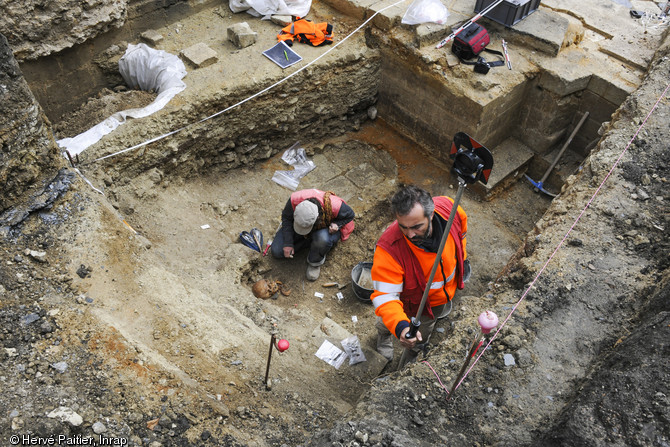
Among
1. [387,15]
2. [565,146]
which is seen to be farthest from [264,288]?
[565,146]

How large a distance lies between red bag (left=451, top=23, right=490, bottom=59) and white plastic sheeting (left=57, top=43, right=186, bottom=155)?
11.0 ft

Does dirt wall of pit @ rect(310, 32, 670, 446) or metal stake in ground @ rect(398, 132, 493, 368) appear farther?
metal stake in ground @ rect(398, 132, 493, 368)

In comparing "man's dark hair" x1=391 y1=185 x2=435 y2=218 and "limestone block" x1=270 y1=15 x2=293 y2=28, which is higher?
"man's dark hair" x1=391 y1=185 x2=435 y2=218

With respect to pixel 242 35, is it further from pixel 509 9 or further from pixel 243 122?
pixel 509 9

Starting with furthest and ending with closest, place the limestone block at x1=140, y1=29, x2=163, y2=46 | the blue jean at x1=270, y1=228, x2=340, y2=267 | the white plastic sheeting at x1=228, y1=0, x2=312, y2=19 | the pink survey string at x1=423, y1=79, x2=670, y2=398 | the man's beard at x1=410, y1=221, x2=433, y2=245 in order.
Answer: the white plastic sheeting at x1=228, y1=0, x2=312, y2=19 < the limestone block at x1=140, y1=29, x2=163, y2=46 < the blue jean at x1=270, y1=228, x2=340, y2=267 < the man's beard at x1=410, y1=221, x2=433, y2=245 < the pink survey string at x1=423, y1=79, x2=670, y2=398

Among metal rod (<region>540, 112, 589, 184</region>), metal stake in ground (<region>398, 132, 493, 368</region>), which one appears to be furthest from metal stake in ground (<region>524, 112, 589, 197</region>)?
metal stake in ground (<region>398, 132, 493, 368</region>)

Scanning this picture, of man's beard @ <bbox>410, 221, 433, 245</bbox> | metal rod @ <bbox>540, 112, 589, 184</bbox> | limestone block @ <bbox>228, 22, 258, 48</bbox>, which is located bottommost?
metal rod @ <bbox>540, 112, 589, 184</bbox>

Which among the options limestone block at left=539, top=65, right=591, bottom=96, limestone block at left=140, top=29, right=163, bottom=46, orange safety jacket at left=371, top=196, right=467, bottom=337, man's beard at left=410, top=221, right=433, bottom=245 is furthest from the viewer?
limestone block at left=140, top=29, right=163, bottom=46

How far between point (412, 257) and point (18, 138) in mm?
3173

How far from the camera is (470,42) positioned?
6449 mm

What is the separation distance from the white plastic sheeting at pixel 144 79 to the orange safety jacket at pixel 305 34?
4.61ft

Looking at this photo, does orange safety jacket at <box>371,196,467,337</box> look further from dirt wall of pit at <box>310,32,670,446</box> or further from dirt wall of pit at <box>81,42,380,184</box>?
dirt wall of pit at <box>81,42,380,184</box>

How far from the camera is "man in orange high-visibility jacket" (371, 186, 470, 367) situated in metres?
3.62

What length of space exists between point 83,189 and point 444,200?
3056 mm
